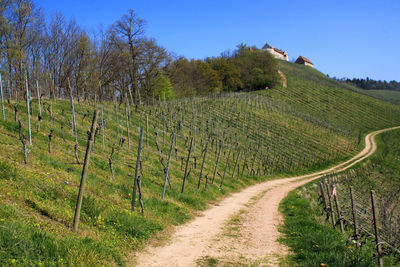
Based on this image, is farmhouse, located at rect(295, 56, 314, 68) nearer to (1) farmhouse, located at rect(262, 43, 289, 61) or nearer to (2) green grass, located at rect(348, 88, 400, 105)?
(1) farmhouse, located at rect(262, 43, 289, 61)

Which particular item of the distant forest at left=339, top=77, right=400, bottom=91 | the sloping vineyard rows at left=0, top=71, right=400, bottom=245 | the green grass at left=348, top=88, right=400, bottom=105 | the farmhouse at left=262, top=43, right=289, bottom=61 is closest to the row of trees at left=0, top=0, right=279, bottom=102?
the sloping vineyard rows at left=0, top=71, right=400, bottom=245

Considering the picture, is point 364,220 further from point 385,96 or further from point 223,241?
point 385,96

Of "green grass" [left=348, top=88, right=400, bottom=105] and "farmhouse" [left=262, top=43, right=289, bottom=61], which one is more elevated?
"farmhouse" [left=262, top=43, right=289, bottom=61]

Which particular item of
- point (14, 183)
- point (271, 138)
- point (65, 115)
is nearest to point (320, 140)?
point (271, 138)

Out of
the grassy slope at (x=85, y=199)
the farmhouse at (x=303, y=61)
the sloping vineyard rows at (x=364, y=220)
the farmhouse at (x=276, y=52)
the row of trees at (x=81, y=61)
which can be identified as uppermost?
the farmhouse at (x=276, y=52)

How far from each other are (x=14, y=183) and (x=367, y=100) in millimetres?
87795

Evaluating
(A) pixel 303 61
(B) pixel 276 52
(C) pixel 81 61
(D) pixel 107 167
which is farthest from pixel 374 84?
(D) pixel 107 167

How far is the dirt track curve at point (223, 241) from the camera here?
6691mm

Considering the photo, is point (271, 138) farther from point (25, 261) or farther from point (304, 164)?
point (25, 261)

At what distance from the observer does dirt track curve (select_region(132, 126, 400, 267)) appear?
669 centimetres

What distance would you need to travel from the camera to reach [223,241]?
26.6 ft

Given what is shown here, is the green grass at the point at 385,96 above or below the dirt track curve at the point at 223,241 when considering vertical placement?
above

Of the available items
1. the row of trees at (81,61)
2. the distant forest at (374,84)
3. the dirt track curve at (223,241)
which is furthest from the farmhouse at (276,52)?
the dirt track curve at (223,241)

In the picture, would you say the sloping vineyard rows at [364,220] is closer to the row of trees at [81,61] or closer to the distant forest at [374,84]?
the row of trees at [81,61]
